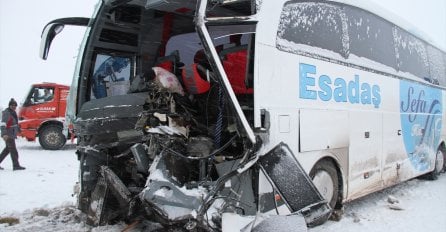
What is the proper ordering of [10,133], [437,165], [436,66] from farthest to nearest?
[10,133], [437,165], [436,66]

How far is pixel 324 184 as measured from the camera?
4641 millimetres

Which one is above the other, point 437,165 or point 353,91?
point 353,91

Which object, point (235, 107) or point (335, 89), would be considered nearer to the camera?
point (235, 107)

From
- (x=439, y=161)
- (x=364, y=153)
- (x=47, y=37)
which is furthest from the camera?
(x=439, y=161)

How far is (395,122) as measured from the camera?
6.18 metres

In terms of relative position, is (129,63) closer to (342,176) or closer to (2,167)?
Result: (342,176)

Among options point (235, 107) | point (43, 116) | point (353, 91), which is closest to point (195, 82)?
point (235, 107)

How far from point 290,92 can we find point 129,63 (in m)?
3.08

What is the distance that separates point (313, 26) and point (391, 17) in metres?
2.63

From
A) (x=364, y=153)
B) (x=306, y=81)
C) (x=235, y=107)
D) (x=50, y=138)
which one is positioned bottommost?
(x=50, y=138)

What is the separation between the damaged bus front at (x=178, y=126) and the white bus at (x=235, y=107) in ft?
0.05

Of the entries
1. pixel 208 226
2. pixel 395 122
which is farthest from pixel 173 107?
pixel 395 122

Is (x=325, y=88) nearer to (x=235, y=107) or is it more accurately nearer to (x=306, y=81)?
(x=306, y=81)

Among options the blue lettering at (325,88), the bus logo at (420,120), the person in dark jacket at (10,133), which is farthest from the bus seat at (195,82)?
the person in dark jacket at (10,133)
